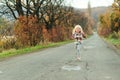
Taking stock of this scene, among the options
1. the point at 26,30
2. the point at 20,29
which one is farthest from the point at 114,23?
the point at 20,29

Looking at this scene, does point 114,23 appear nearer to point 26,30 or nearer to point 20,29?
point 26,30

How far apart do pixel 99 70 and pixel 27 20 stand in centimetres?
2117

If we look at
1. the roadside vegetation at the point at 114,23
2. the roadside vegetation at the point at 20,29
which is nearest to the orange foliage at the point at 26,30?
the roadside vegetation at the point at 20,29

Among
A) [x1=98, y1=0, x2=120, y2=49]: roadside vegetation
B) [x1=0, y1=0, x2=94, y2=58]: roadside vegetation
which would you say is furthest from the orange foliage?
[x1=98, y1=0, x2=120, y2=49]: roadside vegetation

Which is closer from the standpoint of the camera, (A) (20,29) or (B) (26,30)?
(A) (20,29)

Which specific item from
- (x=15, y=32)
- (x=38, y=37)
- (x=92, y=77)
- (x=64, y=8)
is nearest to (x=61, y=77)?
Result: (x=92, y=77)

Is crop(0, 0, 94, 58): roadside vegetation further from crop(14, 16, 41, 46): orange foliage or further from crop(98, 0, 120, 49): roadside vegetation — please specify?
crop(98, 0, 120, 49): roadside vegetation

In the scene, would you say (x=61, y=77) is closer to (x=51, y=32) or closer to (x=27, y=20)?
(x=27, y=20)

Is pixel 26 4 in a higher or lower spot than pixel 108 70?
higher

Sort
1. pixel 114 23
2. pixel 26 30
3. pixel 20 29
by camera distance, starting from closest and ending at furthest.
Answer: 1. pixel 20 29
2. pixel 26 30
3. pixel 114 23

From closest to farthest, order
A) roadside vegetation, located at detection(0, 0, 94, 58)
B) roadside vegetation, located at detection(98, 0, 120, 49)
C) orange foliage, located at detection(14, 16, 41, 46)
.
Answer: roadside vegetation, located at detection(0, 0, 94, 58) < orange foliage, located at detection(14, 16, 41, 46) < roadside vegetation, located at detection(98, 0, 120, 49)

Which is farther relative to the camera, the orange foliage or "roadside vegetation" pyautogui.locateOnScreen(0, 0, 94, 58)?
the orange foliage

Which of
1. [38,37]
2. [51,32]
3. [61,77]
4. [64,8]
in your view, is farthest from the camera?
[64,8]

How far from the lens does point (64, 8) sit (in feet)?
218
